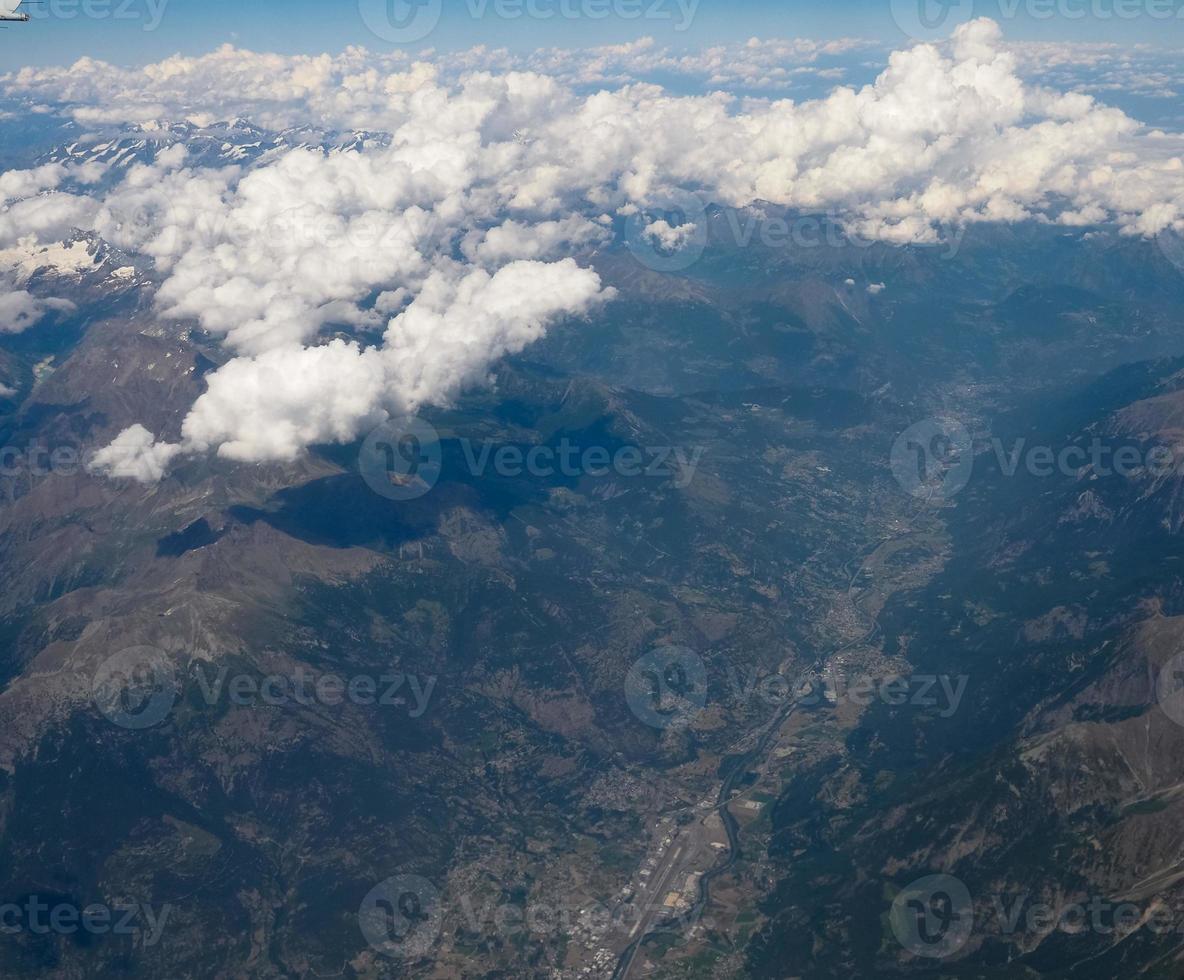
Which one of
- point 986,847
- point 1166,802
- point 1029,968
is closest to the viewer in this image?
point 1029,968

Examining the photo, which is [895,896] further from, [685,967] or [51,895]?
[51,895]

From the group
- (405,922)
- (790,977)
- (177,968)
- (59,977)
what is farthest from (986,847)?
(59,977)

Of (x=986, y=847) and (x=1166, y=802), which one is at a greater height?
(x=1166, y=802)

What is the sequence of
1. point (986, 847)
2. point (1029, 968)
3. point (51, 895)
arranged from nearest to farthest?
point (1029, 968) → point (986, 847) → point (51, 895)

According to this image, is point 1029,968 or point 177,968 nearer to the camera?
point 1029,968

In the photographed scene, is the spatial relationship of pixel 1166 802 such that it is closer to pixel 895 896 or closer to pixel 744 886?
pixel 895 896

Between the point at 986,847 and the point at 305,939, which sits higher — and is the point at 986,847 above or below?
above

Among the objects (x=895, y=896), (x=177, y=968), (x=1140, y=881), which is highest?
(x=1140, y=881)

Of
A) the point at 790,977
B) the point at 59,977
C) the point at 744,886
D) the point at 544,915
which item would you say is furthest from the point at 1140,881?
the point at 59,977

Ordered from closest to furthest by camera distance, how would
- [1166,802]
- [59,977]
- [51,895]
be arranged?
[1166,802] → [59,977] → [51,895]
